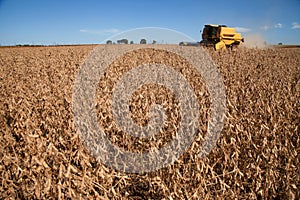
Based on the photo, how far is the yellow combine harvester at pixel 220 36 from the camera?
19406 millimetres

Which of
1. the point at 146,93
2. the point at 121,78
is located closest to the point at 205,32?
the point at 121,78

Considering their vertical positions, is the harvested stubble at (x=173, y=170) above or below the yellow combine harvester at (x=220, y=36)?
below

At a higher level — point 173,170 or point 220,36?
point 220,36

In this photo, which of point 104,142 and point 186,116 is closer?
point 104,142

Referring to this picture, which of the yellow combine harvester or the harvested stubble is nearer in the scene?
the harvested stubble

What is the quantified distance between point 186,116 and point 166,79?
3496 millimetres

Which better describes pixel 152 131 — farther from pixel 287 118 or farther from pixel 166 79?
pixel 166 79

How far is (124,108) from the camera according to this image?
17.2 ft

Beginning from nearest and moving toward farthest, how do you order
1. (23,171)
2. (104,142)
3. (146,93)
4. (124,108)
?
1. (23,171)
2. (104,142)
3. (124,108)
4. (146,93)

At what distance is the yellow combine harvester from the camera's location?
1941 cm

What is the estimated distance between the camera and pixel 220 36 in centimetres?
1948

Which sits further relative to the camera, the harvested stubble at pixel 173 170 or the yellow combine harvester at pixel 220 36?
the yellow combine harvester at pixel 220 36

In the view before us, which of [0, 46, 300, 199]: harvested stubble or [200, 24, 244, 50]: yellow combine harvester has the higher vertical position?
[200, 24, 244, 50]: yellow combine harvester

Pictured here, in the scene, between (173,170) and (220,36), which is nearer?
(173,170)
